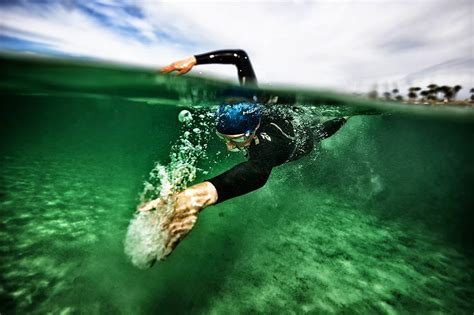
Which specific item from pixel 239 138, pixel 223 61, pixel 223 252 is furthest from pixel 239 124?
pixel 223 252

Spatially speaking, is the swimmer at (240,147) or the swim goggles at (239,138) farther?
the swim goggles at (239,138)

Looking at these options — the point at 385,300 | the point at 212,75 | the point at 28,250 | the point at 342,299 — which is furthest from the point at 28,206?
the point at 385,300

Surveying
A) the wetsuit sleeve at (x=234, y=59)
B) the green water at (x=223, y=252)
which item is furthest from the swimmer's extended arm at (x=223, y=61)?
the green water at (x=223, y=252)

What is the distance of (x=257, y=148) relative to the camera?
15.3 ft

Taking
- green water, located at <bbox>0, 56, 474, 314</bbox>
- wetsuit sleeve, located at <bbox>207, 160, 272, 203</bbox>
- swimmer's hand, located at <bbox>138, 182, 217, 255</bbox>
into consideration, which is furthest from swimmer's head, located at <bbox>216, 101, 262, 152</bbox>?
green water, located at <bbox>0, 56, 474, 314</bbox>

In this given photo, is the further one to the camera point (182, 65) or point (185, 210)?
point (182, 65)

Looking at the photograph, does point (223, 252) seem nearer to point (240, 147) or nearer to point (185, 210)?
point (240, 147)

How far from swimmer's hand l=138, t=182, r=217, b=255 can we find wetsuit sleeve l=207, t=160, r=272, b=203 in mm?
114

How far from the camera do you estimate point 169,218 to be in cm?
322

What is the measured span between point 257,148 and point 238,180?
52.4 inches

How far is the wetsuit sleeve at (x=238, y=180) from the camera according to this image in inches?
132

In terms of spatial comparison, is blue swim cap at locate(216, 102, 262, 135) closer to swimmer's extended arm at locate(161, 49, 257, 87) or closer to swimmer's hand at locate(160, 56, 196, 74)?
swimmer's extended arm at locate(161, 49, 257, 87)

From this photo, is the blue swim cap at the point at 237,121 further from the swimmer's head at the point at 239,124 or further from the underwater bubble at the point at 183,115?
the underwater bubble at the point at 183,115

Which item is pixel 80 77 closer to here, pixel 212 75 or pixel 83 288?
pixel 212 75
